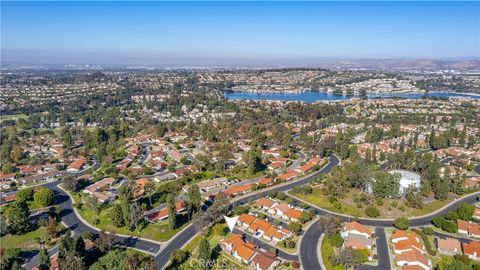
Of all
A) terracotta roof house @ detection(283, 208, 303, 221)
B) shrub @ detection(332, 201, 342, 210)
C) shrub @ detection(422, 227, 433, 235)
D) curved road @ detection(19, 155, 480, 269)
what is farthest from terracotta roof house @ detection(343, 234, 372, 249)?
shrub @ detection(332, 201, 342, 210)

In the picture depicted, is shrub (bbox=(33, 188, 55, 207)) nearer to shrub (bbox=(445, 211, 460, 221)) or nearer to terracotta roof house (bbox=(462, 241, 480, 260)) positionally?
terracotta roof house (bbox=(462, 241, 480, 260))

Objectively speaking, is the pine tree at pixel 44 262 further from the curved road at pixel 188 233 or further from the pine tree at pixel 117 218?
the curved road at pixel 188 233

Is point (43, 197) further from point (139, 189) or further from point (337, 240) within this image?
point (337, 240)

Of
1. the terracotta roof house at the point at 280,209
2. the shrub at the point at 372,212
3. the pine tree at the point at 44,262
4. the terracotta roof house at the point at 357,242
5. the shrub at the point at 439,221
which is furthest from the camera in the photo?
the terracotta roof house at the point at 280,209

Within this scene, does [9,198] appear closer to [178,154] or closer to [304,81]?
[178,154]

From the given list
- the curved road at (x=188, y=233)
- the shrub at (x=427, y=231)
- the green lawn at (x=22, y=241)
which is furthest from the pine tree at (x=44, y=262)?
the shrub at (x=427, y=231)
